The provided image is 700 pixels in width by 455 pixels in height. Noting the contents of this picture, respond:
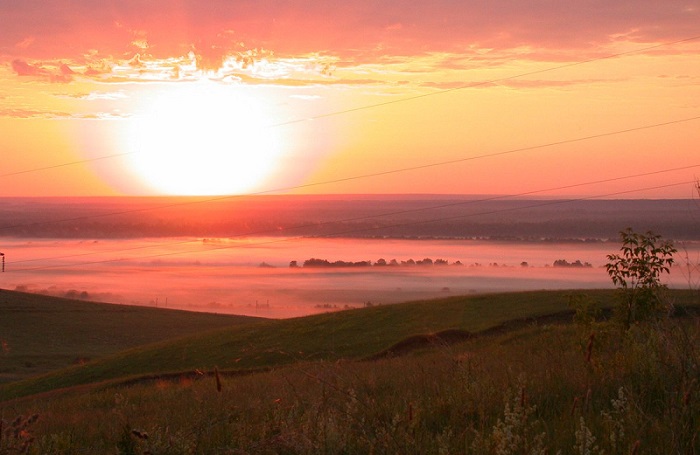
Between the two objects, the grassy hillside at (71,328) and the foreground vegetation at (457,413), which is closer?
the foreground vegetation at (457,413)

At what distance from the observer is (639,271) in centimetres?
1326

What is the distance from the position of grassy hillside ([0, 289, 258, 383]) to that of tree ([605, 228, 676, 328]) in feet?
117

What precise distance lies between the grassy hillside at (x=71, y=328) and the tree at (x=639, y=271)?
35.6 m

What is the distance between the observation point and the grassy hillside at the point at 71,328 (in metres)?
46.0

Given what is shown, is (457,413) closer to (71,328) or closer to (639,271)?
(639,271)

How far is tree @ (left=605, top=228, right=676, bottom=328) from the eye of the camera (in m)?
13.1

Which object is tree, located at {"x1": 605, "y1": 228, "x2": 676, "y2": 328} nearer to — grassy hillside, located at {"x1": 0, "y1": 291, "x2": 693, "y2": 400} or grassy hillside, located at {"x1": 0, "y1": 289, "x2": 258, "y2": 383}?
grassy hillside, located at {"x1": 0, "y1": 291, "x2": 693, "y2": 400}

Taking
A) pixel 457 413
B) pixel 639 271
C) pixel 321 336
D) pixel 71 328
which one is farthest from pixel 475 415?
pixel 71 328

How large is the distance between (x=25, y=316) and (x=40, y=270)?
94.2m

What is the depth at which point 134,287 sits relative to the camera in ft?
425

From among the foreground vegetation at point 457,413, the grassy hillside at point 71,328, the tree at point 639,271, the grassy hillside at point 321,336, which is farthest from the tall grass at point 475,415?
the grassy hillside at point 71,328

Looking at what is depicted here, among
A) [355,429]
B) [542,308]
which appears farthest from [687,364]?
[542,308]

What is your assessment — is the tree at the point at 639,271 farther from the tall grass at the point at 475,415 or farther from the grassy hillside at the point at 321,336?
the grassy hillside at the point at 321,336

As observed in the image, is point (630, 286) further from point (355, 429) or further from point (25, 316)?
point (25, 316)
